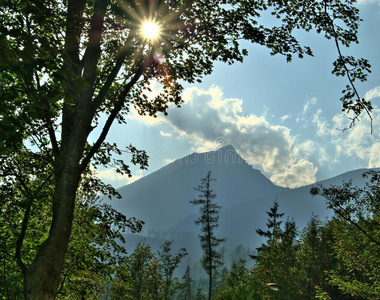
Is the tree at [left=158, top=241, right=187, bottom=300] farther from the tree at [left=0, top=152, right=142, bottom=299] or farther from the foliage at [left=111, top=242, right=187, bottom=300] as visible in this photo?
the tree at [left=0, top=152, right=142, bottom=299]

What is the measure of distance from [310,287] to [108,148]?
33.9m

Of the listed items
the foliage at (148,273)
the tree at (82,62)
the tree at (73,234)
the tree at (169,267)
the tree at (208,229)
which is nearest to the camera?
the tree at (82,62)

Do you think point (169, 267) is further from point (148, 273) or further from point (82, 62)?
point (82, 62)

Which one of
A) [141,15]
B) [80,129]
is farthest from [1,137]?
[141,15]

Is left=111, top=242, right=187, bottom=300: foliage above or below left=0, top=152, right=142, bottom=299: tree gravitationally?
below

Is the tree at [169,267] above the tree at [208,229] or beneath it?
beneath

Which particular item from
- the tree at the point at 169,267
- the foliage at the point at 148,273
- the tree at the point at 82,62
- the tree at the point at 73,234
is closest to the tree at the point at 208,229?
the foliage at the point at 148,273

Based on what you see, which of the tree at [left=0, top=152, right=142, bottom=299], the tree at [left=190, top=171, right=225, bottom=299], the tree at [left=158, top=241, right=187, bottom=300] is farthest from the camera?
the tree at [left=190, top=171, right=225, bottom=299]

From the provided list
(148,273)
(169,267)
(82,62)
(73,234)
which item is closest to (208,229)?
(169,267)

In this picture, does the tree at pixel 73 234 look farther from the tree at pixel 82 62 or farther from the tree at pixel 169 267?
the tree at pixel 169 267

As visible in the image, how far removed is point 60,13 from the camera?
7.80 m

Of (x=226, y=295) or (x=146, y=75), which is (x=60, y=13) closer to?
(x=146, y=75)

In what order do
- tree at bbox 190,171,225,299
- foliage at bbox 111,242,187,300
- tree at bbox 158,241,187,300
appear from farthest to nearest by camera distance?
tree at bbox 190,171,225,299
tree at bbox 158,241,187,300
foliage at bbox 111,242,187,300

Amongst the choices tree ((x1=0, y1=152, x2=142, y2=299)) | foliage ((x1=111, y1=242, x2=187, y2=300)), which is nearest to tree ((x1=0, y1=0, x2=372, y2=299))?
tree ((x1=0, y1=152, x2=142, y2=299))
